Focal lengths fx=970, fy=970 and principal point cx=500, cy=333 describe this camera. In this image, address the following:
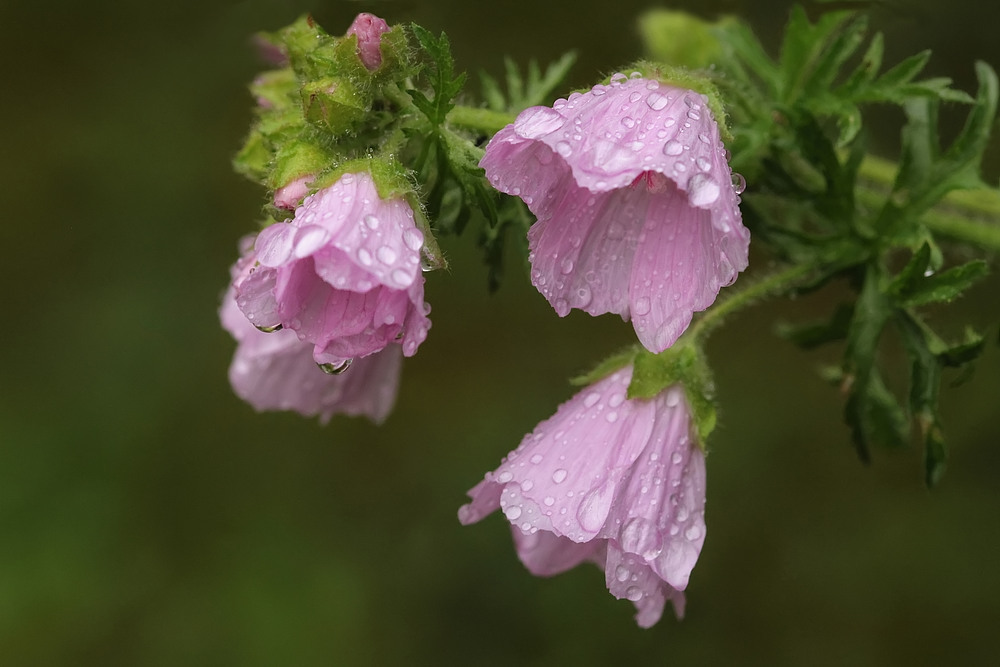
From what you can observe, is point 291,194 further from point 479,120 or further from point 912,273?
point 912,273

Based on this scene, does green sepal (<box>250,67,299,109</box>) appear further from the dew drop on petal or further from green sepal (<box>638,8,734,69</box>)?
green sepal (<box>638,8,734,69</box>)

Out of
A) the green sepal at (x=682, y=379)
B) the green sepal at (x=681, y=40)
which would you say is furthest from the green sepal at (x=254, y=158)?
the green sepal at (x=681, y=40)

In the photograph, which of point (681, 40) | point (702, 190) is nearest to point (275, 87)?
point (702, 190)

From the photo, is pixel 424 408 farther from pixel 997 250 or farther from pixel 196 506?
pixel 997 250

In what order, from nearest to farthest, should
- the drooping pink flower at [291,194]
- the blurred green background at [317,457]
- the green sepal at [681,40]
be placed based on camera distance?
the drooping pink flower at [291,194] < the green sepal at [681,40] < the blurred green background at [317,457]

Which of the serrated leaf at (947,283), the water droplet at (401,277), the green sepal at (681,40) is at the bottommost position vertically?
the serrated leaf at (947,283)

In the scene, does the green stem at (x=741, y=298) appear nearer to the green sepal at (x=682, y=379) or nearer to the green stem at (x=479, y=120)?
the green sepal at (x=682, y=379)
